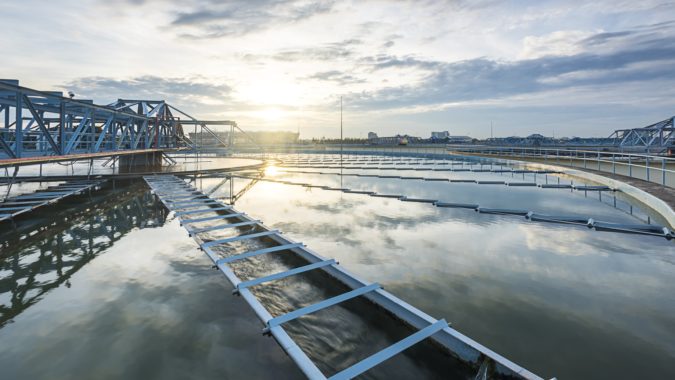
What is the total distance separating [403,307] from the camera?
4500 mm

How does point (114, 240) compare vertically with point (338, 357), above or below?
above

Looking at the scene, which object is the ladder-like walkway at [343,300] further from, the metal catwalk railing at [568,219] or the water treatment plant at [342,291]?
the metal catwalk railing at [568,219]

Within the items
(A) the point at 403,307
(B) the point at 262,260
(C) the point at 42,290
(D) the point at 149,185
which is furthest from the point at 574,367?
(D) the point at 149,185

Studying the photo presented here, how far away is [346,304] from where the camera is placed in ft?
16.9

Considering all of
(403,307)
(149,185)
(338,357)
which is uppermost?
(149,185)

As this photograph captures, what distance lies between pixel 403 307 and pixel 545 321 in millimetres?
1830

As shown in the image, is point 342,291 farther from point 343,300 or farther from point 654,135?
point 654,135

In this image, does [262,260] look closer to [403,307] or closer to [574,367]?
[403,307]

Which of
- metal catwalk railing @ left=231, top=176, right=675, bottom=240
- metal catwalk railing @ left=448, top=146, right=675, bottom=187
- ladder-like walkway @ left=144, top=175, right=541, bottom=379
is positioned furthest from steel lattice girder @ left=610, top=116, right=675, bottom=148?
ladder-like walkway @ left=144, top=175, right=541, bottom=379

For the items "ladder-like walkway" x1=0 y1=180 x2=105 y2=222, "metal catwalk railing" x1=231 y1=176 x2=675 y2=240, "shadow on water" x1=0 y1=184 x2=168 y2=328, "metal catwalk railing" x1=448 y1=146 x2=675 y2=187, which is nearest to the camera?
"shadow on water" x1=0 y1=184 x2=168 y2=328

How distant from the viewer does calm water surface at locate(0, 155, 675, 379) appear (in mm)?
3701

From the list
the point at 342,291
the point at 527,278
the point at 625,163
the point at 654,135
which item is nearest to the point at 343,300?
the point at 342,291

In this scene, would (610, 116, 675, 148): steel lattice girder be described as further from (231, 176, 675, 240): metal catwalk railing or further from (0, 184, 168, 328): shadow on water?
(0, 184, 168, 328): shadow on water

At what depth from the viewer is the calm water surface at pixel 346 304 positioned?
370 cm
